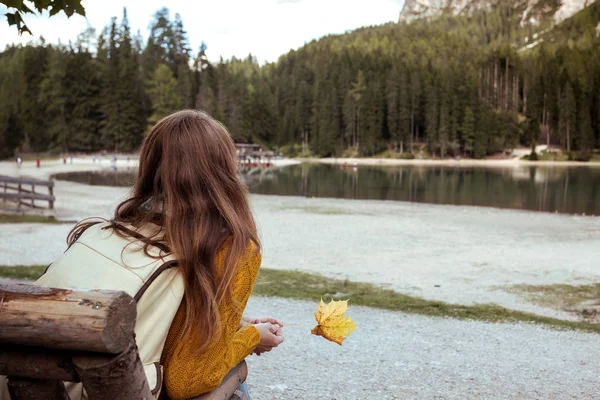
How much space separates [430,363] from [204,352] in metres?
4.17

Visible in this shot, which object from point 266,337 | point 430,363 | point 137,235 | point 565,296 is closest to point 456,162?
point 565,296

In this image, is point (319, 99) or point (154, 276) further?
point (319, 99)

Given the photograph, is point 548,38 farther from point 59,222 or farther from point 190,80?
point 59,222

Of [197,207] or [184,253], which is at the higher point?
[197,207]

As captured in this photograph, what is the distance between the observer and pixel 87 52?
90750 millimetres

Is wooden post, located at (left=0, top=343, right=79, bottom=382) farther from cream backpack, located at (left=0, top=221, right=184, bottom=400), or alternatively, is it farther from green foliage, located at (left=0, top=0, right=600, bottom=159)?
green foliage, located at (left=0, top=0, right=600, bottom=159)

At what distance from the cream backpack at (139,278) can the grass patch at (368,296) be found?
17.0 ft

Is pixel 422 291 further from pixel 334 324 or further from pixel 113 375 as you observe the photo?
pixel 113 375

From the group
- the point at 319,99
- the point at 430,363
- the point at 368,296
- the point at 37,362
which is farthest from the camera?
the point at 319,99

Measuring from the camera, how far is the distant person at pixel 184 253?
5.29 ft

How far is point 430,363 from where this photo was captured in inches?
216

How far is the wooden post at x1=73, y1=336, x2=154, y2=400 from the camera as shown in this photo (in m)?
1.27

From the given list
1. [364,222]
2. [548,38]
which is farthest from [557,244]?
[548,38]

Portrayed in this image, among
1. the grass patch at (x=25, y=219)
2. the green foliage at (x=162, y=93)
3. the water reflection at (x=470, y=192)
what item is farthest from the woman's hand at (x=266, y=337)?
the green foliage at (x=162, y=93)
